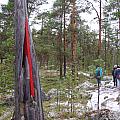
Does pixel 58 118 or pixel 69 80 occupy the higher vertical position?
pixel 69 80

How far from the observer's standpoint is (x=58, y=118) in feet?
31.3

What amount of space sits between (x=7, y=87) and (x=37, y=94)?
9166 millimetres

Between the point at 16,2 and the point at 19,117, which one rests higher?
the point at 16,2

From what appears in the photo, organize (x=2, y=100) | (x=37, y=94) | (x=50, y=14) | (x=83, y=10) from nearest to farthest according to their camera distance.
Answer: (x=37, y=94) → (x=2, y=100) → (x=83, y=10) → (x=50, y=14)

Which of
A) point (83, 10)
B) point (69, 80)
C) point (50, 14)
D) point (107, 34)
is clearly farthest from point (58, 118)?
point (107, 34)

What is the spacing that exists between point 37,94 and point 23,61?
545 millimetres

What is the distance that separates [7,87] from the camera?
41.8ft

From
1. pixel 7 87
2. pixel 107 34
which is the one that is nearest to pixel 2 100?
pixel 7 87

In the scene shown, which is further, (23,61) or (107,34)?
(107,34)

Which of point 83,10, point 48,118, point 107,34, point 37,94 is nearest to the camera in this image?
point 37,94

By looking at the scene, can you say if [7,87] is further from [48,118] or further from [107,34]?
[107,34]

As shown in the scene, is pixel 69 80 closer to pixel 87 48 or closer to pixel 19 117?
pixel 19 117

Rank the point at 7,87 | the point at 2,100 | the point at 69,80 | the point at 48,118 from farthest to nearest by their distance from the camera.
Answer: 1. the point at 2,100
2. the point at 7,87
3. the point at 69,80
4. the point at 48,118

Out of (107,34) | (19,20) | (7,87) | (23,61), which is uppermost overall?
(107,34)
